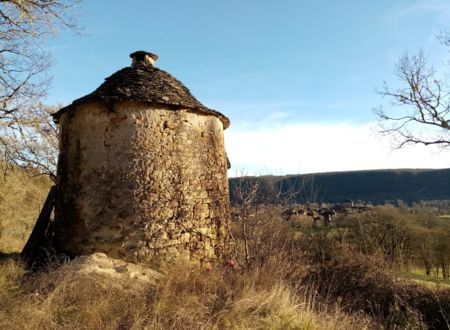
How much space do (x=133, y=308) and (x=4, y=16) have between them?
7.25 metres

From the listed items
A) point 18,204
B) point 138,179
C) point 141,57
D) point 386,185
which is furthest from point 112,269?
point 386,185

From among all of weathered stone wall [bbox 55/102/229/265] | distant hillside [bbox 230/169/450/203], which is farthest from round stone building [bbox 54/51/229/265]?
distant hillside [bbox 230/169/450/203]

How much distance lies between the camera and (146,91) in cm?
765

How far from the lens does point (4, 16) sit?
8.68m

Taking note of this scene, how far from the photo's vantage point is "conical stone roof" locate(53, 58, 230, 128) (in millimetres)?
7414

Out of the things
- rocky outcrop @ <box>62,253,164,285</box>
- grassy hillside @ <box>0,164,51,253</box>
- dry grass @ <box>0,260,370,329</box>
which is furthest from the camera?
grassy hillside @ <box>0,164,51,253</box>

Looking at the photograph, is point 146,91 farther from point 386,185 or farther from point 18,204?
point 386,185

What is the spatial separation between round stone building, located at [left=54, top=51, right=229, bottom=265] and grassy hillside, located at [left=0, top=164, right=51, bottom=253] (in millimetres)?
9812

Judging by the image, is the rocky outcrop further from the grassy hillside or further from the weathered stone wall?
the grassy hillside

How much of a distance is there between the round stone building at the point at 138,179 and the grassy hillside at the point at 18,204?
9.81 metres

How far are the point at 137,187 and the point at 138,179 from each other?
0.48 ft

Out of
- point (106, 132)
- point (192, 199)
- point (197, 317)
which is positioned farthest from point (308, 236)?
point (197, 317)

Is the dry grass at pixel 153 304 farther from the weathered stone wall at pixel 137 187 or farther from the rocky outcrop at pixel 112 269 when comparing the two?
the weathered stone wall at pixel 137 187

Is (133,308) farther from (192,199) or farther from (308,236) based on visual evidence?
(308,236)
